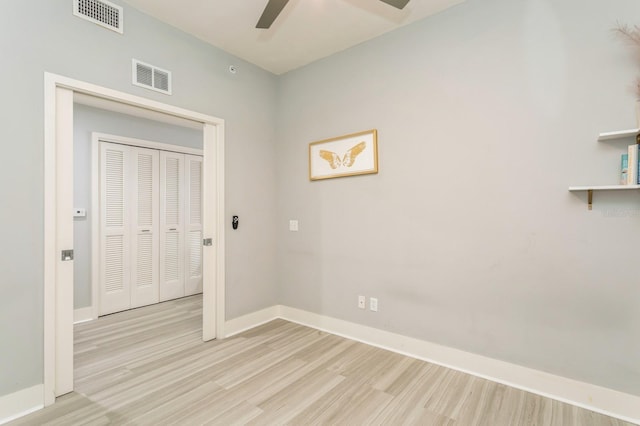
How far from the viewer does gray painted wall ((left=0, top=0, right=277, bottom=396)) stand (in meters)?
1.88

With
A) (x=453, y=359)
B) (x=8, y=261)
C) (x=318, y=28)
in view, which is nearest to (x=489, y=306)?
(x=453, y=359)

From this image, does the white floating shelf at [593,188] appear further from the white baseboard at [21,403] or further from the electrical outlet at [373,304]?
the white baseboard at [21,403]

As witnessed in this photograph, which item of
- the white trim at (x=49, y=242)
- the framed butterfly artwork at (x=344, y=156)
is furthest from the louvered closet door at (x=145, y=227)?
the framed butterfly artwork at (x=344, y=156)

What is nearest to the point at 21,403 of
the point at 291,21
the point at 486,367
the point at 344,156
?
the point at 344,156

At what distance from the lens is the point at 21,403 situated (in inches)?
74.2

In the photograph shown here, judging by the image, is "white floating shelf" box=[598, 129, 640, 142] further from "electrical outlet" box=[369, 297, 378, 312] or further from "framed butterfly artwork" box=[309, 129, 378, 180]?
"electrical outlet" box=[369, 297, 378, 312]

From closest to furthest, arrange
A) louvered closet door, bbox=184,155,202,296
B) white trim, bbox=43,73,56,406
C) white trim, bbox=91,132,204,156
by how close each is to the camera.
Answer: white trim, bbox=43,73,56,406
white trim, bbox=91,132,204,156
louvered closet door, bbox=184,155,202,296

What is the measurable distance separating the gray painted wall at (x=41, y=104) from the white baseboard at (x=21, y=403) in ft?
0.13

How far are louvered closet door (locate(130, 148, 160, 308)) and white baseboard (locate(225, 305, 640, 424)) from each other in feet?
6.00

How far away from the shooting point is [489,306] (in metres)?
2.26

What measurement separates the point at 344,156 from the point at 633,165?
2.04 metres

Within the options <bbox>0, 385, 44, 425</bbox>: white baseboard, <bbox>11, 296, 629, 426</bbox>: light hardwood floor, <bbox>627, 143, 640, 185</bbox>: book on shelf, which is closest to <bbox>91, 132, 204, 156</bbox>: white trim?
<bbox>11, 296, 629, 426</bbox>: light hardwood floor

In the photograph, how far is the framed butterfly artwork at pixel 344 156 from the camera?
9.37 ft

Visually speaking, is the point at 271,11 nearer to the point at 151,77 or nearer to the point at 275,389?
the point at 151,77
